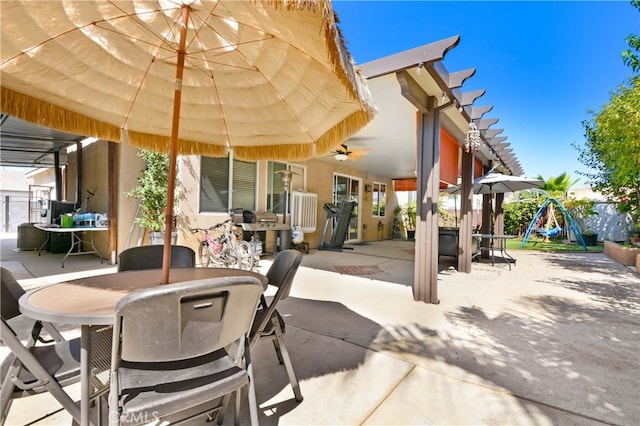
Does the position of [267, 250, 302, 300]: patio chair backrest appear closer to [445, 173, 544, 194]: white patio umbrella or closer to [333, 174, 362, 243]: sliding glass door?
[445, 173, 544, 194]: white patio umbrella

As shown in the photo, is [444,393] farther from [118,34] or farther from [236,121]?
[118,34]

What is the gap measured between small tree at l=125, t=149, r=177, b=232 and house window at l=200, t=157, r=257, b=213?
2.54ft

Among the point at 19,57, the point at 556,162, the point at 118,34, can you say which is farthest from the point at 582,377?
the point at 556,162

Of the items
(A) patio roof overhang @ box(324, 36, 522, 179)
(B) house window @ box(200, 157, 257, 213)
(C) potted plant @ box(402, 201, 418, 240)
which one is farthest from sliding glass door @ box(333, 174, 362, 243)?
(B) house window @ box(200, 157, 257, 213)

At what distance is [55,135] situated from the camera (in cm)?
616

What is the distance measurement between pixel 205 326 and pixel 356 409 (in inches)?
44.7

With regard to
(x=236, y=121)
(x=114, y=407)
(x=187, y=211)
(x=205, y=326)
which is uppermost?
(x=236, y=121)

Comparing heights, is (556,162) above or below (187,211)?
above

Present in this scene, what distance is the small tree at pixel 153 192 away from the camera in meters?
5.34

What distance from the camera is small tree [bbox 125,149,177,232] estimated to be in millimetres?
5343

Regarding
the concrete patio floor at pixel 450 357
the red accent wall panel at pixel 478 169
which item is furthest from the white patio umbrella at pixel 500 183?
the concrete patio floor at pixel 450 357

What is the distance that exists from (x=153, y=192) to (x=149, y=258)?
3411 millimetres

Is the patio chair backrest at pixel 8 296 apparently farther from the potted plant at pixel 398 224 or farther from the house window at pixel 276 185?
the potted plant at pixel 398 224

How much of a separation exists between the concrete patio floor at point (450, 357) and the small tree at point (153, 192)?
1.15 meters
